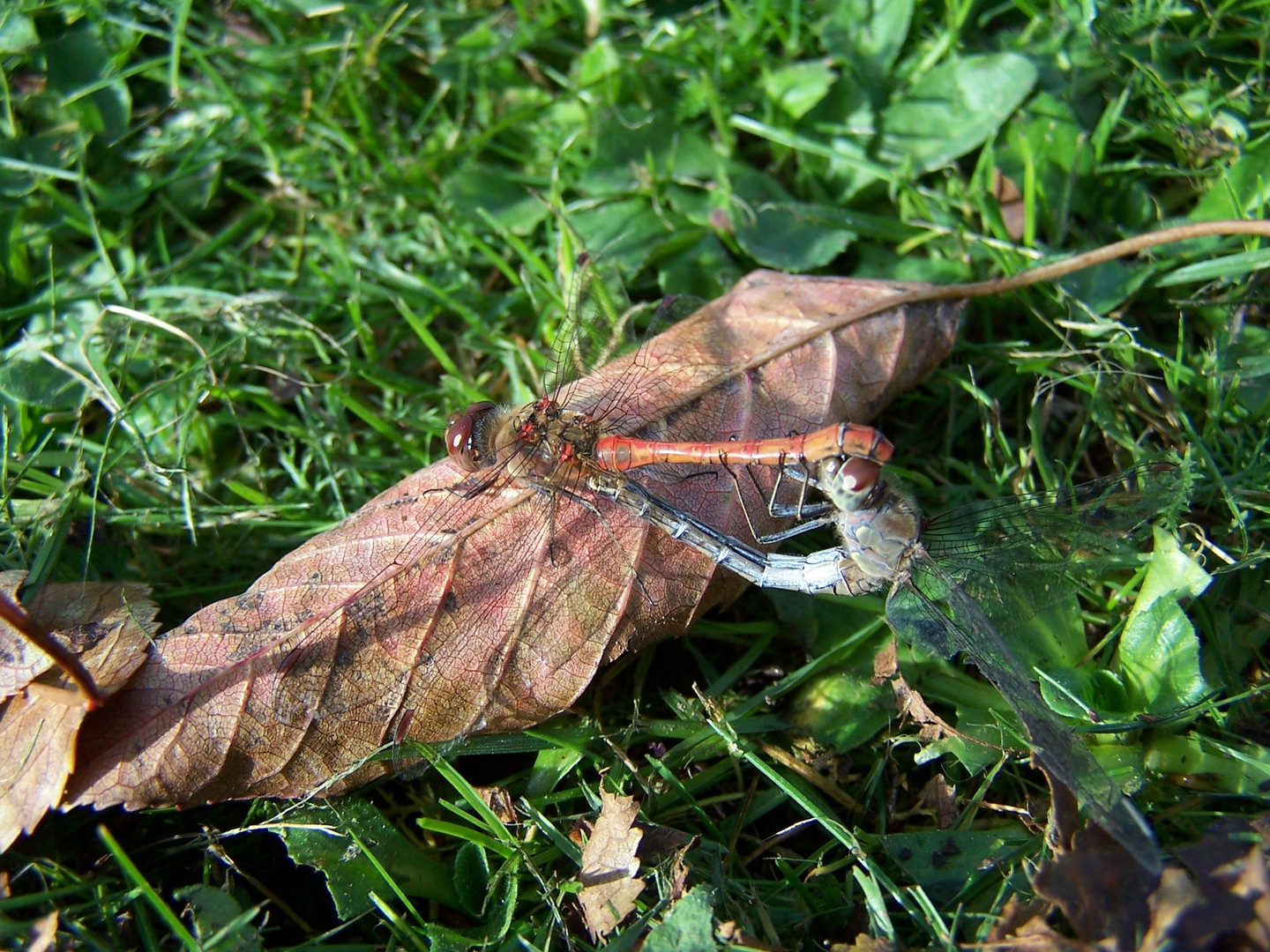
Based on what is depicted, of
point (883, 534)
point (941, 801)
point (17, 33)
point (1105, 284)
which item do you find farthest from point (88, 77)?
point (941, 801)

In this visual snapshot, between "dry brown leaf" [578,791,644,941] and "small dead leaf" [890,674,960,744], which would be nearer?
"dry brown leaf" [578,791,644,941]

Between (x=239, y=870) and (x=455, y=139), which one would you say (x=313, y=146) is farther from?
(x=239, y=870)

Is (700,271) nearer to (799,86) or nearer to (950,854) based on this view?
(799,86)

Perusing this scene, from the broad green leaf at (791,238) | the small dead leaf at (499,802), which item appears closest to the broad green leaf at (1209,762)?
the small dead leaf at (499,802)

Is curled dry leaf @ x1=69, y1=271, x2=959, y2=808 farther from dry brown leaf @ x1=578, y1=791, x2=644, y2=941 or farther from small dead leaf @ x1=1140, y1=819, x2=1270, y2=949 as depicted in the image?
small dead leaf @ x1=1140, y1=819, x2=1270, y2=949

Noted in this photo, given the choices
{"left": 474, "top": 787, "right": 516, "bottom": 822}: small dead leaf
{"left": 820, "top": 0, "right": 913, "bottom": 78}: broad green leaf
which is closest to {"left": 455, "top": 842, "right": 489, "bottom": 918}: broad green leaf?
{"left": 474, "top": 787, "right": 516, "bottom": 822}: small dead leaf

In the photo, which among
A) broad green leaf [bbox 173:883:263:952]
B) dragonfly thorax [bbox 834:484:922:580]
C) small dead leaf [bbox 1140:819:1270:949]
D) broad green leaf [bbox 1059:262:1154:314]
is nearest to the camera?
small dead leaf [bbox 1140:819:1270:949]
